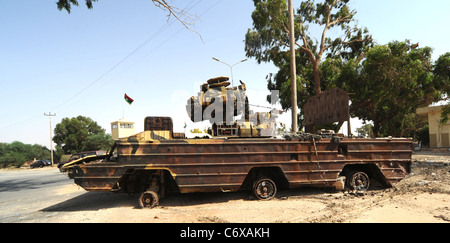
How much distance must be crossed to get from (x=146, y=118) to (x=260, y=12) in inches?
505

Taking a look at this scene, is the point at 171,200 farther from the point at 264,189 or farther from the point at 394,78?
the point at 394,78

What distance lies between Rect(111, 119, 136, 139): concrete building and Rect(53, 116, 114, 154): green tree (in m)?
4.07

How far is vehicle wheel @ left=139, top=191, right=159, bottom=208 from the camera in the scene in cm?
648

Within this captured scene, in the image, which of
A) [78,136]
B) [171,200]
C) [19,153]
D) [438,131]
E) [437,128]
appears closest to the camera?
[171,200]

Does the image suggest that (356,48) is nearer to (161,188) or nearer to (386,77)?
(386,77)

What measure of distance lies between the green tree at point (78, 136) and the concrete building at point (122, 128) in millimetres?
4065

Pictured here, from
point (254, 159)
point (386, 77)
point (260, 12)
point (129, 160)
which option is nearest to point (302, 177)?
point (254, 159)

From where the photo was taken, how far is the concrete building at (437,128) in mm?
26906

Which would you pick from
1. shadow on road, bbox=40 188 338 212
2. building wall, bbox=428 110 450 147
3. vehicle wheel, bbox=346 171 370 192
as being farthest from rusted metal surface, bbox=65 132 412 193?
building wall, bbox=428 110 450 147

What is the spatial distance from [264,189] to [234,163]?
114 centimetres

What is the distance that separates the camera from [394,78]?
586 inches

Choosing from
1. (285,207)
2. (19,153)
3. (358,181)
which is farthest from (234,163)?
(19,153)

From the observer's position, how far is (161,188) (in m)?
6.86
